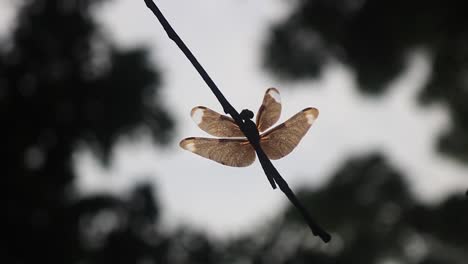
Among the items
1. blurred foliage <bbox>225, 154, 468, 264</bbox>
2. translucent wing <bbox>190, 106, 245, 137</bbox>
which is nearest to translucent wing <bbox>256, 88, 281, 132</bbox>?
translucent wing <bbox>190, 106, 245, 137</bbox>

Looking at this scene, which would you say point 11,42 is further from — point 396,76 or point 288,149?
point 288,149

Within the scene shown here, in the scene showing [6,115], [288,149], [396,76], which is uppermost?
[6,115]

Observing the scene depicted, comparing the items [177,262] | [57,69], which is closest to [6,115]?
[57,69]

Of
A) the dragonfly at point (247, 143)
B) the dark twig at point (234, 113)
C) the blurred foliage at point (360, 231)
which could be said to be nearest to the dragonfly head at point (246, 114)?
the dark twig at point (234, 113)

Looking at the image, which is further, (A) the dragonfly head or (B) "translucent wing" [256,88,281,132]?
(B) "translucent wing" [256,88,281,132]

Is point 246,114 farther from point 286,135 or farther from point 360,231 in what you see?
point 360,231

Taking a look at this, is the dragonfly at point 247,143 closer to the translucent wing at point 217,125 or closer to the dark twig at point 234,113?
the translucent wing at point 217,125

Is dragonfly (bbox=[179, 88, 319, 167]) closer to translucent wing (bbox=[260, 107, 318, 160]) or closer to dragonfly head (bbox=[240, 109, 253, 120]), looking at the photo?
translucent wing (bbox=[260, 107, 318, 160])
